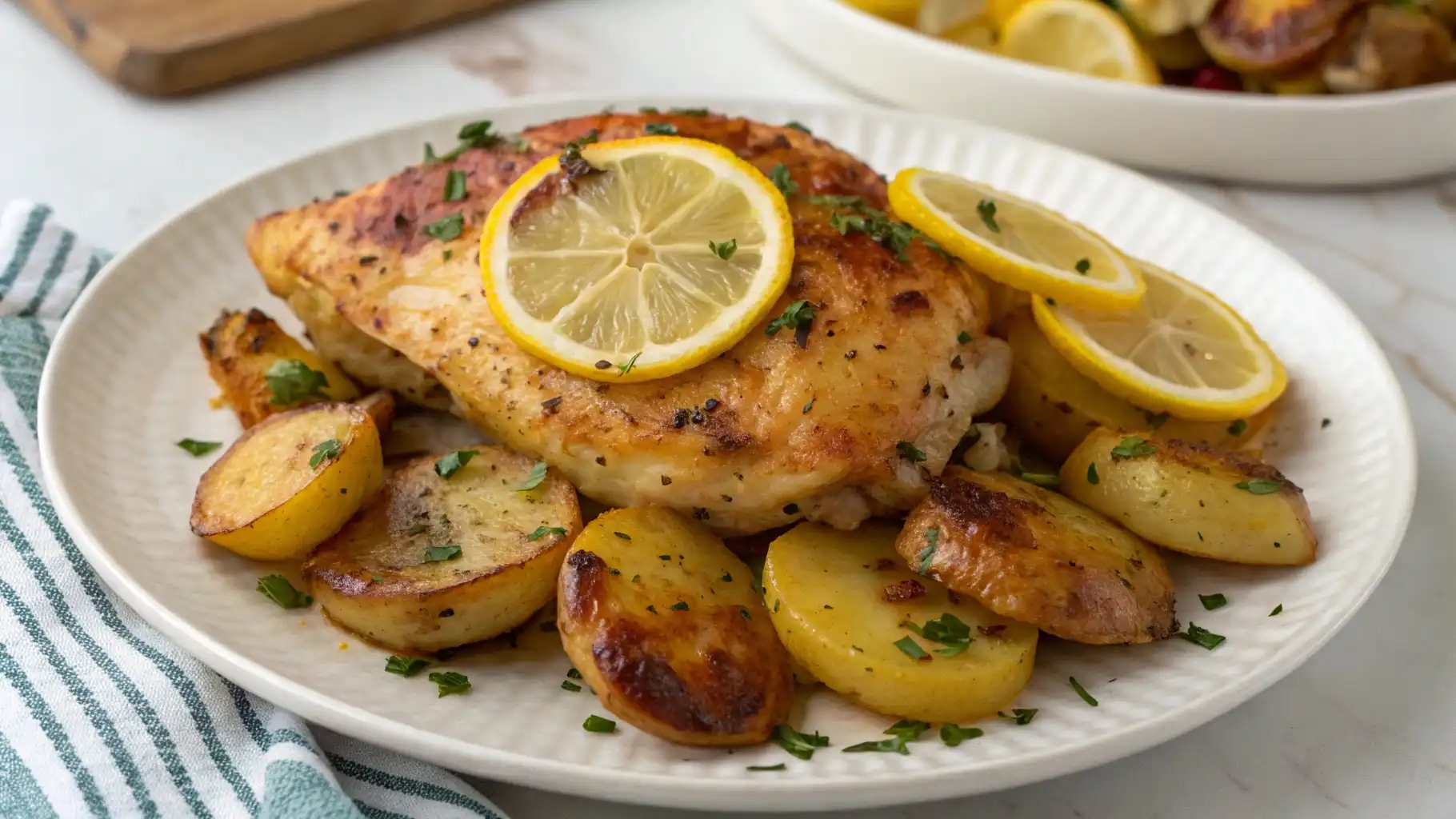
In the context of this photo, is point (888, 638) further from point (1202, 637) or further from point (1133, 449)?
point (1133, 449)

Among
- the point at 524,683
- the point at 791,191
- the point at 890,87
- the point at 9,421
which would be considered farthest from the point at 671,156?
the point at 890,87

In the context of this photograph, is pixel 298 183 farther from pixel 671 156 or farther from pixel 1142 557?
pixel 1142 557

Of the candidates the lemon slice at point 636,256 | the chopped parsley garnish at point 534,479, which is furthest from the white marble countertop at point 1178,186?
the lemon slice at point 636,256

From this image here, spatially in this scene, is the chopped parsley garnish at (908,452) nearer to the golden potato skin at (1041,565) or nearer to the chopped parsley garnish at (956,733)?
the golden potato skin at (1041,565)

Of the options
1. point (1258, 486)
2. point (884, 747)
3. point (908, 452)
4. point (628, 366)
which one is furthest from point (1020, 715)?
point (628, 366)

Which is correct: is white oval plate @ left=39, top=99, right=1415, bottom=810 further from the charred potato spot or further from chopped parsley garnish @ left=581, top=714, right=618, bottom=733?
the charred potato spot

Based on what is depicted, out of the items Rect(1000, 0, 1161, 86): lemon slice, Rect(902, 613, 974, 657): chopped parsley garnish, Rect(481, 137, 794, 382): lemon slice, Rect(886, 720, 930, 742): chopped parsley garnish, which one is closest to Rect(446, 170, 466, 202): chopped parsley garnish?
Rect(481, 137, 794, 382): lemon slice
